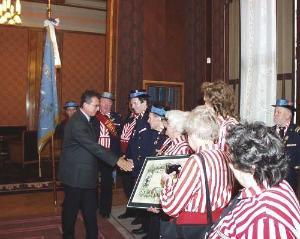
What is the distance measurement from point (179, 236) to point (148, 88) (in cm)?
484

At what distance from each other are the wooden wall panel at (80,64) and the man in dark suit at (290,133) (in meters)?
7.68

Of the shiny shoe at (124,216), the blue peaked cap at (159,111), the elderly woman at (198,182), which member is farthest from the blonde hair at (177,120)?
the shiny shoe at (124,216)

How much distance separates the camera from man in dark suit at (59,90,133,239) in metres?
3.28

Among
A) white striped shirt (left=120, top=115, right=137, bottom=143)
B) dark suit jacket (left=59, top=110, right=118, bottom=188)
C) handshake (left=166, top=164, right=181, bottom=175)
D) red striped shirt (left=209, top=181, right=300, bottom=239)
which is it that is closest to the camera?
red striped shirt (left=209, top=181, right=300, bottom=239)

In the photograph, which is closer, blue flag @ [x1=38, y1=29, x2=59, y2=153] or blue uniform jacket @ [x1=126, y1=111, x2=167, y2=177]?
blue uniform jacket @ [x1=126, y1=111, x2=167, y2=177]

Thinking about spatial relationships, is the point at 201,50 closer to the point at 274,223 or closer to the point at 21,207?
the point at 21,207

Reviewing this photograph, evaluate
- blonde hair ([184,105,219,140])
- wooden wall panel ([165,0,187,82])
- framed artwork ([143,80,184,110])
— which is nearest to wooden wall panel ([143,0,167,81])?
wooden wall panel ([165,0,187,82])

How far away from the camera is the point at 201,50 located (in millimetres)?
5988

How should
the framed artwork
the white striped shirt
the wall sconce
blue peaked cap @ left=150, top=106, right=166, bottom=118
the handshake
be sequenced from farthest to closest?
the wall sconce < the framed artwork < the white striped shirt < blue peaked cap @ left=150, top=106, right=166, bottom=118 < the handshake

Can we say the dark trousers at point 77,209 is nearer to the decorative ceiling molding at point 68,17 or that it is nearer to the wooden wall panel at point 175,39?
the wooden wall panel at point 175,39

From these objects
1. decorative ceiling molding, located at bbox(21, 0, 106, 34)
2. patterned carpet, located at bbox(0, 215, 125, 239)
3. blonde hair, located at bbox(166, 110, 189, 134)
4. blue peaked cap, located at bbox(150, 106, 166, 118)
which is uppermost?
decorative ceiling molding, located at bbox(21, 0, 106, 34)

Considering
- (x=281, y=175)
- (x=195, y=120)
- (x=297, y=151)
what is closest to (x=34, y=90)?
(x=297, y=151)

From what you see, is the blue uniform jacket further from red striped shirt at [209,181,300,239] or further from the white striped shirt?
red striped shirt at [209,181,300,239]

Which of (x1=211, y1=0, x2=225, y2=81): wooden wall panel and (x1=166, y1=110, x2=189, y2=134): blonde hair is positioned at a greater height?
(x1=211, y1=0, x2=225, y2=81): wooden wall panel
